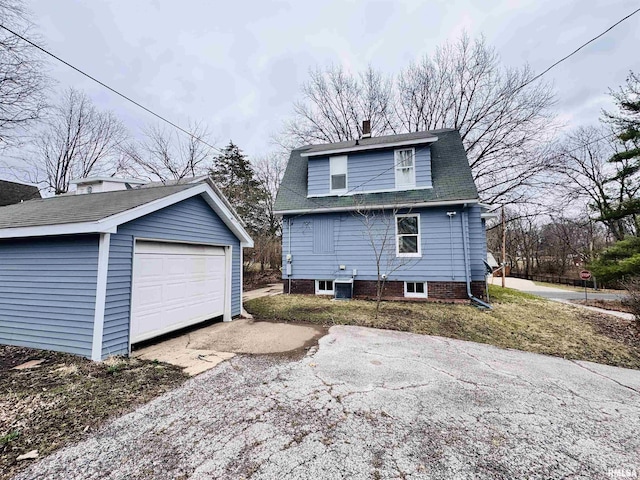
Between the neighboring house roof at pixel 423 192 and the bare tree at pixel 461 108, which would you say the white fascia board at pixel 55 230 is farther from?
the bare tree at pixel 461 108

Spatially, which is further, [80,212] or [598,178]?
[598,178]

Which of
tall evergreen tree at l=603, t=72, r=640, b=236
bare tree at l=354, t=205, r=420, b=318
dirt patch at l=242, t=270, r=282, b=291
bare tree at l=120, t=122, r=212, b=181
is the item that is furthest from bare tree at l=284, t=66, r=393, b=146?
tall evergreen tree at l=603, t=72, r=640, b=236

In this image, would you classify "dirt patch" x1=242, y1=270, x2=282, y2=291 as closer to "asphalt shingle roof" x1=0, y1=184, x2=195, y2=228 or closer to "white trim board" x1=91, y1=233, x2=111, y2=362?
"asphalt shingle roof" x1=0, y1=184, x2=195, y2=228

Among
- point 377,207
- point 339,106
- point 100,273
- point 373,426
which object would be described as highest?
point 339,106

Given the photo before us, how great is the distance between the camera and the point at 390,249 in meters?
9.34

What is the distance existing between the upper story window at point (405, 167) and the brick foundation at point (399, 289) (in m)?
3.63

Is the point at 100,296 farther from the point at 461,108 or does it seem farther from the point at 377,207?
the point at 461,108

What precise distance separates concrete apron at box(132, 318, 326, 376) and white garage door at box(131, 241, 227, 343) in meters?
0.36

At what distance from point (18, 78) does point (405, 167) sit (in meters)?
13.5

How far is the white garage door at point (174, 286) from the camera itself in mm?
4805

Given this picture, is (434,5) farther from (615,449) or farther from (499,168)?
(615,449)

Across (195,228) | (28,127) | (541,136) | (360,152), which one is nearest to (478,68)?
(541,136)

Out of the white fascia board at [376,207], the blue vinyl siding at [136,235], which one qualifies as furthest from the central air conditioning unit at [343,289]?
the blue vinyl siding at [136,235]

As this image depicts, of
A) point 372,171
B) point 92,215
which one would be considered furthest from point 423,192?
point 92,215
